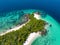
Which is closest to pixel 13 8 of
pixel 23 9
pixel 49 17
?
pixel 23 9

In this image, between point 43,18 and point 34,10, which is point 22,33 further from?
point 34,10

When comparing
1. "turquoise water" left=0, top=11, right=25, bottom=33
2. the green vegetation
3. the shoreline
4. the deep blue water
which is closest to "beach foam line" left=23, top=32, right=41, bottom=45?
the shoreline

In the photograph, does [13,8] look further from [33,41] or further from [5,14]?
[33,41]

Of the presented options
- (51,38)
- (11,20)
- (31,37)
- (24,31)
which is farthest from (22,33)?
(11,20)

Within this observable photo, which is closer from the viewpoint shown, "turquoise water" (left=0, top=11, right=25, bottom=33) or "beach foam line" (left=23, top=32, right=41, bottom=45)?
"beach foam line" (left=23, top=32, right=41, bottom=45)

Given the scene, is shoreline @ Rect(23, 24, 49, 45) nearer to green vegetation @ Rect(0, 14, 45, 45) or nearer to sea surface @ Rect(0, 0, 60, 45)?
green vegetation @ Rect(0, 14, 45, 45)

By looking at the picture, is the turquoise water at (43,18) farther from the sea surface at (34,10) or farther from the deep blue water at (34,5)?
the deep blue water at (34,5)
